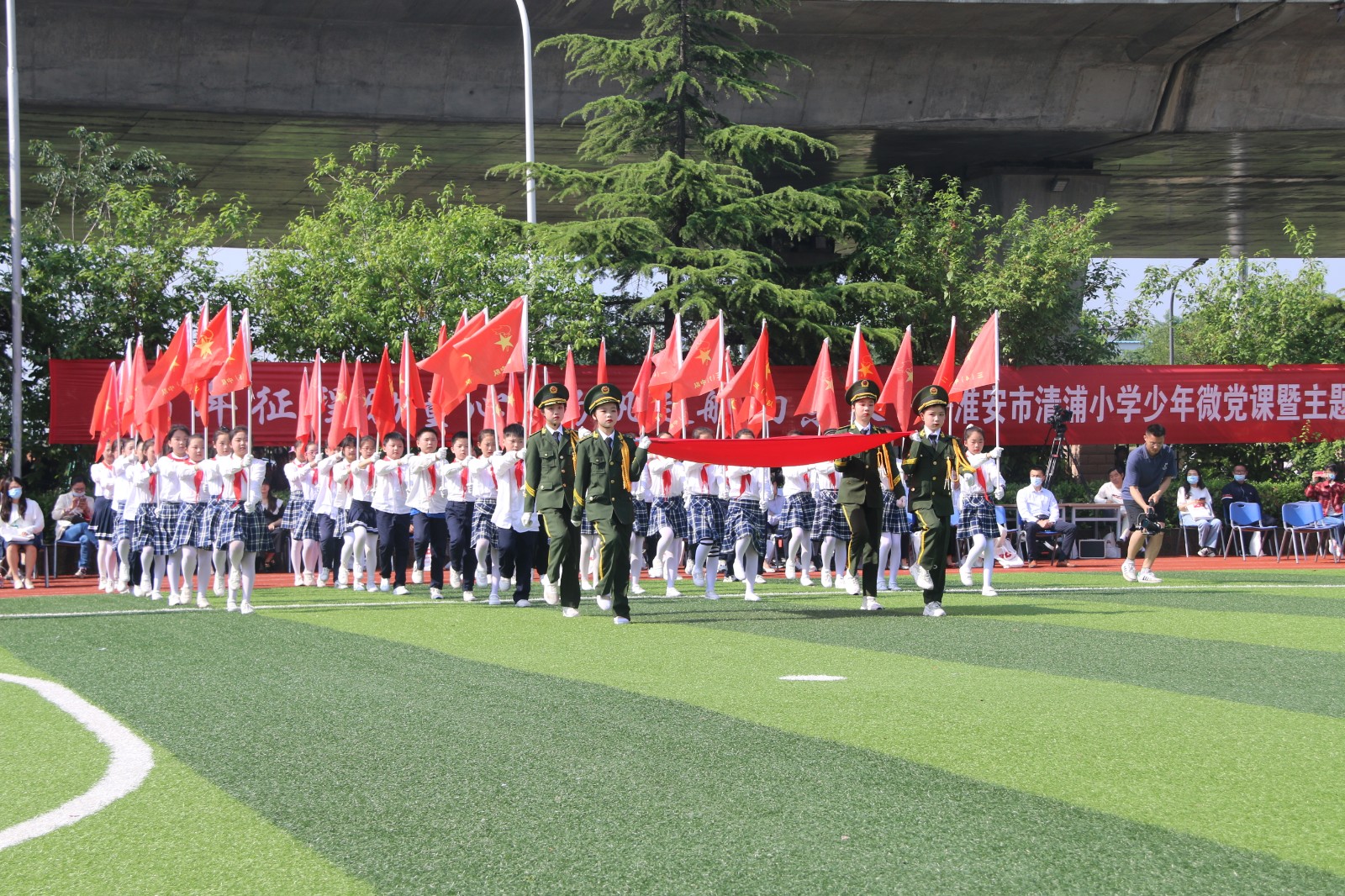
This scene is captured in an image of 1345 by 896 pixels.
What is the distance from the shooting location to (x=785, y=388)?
25969mm

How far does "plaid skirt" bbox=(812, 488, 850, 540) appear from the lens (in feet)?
58.1

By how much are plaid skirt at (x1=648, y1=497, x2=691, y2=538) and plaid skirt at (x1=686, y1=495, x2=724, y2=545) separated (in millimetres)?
359

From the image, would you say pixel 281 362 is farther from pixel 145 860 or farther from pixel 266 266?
pixel 145 860

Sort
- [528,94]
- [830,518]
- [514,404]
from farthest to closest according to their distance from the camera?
[528,94] < [514,404] < [830,518]

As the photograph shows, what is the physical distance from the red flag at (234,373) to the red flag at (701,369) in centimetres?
524

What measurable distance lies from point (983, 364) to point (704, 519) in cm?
413

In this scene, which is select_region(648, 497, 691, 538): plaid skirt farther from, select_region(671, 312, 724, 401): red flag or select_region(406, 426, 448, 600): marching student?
select_region(406, 426, 448, 600): marching student

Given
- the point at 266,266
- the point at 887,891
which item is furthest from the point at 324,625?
the point at 266,266

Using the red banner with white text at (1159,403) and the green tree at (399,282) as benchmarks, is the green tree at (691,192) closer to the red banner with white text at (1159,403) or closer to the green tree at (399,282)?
the green tree at (399,282)

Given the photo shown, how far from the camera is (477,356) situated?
1689 centimetres

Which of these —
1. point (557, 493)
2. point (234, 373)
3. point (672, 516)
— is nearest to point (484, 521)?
point (672, 516)

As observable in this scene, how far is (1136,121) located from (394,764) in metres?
25.5

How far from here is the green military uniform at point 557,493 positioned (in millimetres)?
13492

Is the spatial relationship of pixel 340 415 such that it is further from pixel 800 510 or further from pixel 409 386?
pixel 800 510
